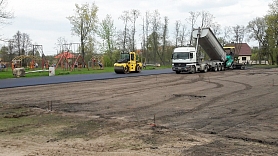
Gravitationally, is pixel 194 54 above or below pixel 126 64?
above

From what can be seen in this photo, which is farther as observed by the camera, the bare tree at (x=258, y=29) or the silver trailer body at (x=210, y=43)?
the bare tree at (x=258, y=29)

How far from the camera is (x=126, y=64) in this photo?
34.2m

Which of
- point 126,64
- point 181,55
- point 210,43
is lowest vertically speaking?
point 126,64

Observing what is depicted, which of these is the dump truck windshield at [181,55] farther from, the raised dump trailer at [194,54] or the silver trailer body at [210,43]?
the silver trailer body at [210,43]

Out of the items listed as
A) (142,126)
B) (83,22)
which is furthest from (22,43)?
(142,126)

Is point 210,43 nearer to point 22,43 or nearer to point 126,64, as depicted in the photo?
point 126,64

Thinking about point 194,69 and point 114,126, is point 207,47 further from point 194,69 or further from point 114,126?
point 114,126

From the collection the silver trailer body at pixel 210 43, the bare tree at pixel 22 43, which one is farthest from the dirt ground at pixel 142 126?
the bare tree at pixel 22 43

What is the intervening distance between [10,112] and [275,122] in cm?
882

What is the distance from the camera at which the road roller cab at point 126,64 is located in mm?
33844

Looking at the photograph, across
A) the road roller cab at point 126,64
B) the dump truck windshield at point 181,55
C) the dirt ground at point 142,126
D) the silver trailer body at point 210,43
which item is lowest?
the dirt ground at point 142,126

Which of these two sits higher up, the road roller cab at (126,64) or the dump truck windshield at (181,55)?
the dump truck windshield at (181,55)

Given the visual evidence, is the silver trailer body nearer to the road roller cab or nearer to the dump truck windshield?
the dump truck windshield

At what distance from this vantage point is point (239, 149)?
624 cm
